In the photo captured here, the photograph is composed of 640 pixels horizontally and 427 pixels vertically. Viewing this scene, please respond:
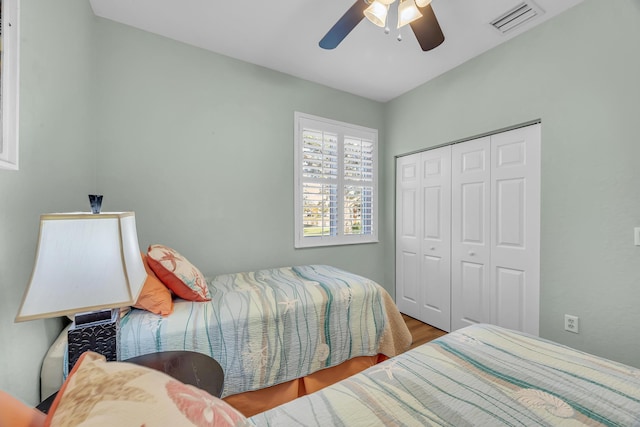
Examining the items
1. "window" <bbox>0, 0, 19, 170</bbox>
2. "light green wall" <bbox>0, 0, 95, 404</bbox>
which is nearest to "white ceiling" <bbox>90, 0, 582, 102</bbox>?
"light green wall" <bbox>0, 0, 95, 404</bbox>

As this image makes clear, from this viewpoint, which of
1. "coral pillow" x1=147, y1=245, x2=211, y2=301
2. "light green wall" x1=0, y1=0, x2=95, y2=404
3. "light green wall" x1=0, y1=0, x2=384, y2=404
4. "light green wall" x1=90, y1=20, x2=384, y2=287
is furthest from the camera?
"light green wall" x1=90, y1=20, x2=384, y2=287

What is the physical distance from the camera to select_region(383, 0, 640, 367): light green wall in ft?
5.43

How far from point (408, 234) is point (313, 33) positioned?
2.34 m

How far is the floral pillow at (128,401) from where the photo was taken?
41 centimetres

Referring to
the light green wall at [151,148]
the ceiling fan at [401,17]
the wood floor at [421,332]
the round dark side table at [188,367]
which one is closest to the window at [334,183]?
the light green wall at [151,148]

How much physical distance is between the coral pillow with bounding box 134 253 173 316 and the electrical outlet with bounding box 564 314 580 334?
105 inches

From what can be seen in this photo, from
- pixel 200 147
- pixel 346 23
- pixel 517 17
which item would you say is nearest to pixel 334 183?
pixel 200 147

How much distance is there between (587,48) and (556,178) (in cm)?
89

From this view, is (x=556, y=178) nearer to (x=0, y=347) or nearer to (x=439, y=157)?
(x=439, y=157)

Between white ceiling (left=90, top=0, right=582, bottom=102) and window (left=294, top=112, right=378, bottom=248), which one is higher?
white ceiling (left=90, top=0, right=582, bottom=102)

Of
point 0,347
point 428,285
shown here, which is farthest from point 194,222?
point 428,285

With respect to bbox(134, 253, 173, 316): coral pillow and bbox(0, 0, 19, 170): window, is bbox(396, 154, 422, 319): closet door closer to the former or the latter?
bbox(134, 253, 173, 316): coral pillow

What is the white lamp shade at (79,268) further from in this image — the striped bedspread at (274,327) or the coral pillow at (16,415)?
the striped bedspread at (274,327)

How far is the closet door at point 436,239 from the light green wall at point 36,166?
3036mm
